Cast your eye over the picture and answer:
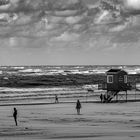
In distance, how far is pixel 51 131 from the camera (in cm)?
2739

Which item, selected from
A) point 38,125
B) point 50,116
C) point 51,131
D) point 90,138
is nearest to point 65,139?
point 90,138

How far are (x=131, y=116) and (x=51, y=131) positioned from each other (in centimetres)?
1134

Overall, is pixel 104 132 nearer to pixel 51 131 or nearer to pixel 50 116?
pixel 51 131

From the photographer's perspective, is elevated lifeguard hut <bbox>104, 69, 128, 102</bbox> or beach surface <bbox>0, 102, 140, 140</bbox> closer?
beach surface <bbox>0, 102, 140, 140</bbox>

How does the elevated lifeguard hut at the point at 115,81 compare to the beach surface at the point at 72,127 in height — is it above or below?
above

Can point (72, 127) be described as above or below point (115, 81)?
below

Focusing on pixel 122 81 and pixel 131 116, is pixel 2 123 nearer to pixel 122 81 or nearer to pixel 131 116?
pixel 131 116

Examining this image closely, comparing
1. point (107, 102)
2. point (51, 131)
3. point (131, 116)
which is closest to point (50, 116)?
point (131, 116)

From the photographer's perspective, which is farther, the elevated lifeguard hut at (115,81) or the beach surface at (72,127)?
the elevated lifeguard hut at (115,81)

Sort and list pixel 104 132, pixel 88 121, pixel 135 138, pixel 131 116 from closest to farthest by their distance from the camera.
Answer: pixel 135 138, pixel 104 132, pixel 88 121, pixel 131 116

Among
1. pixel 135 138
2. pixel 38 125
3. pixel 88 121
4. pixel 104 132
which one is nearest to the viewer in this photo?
pixel 135 138

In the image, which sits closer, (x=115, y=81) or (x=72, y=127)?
(x=72, y=127)

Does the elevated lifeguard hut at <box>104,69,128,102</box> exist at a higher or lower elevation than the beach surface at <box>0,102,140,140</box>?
higher

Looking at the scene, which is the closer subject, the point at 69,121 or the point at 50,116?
the point at 69,121
